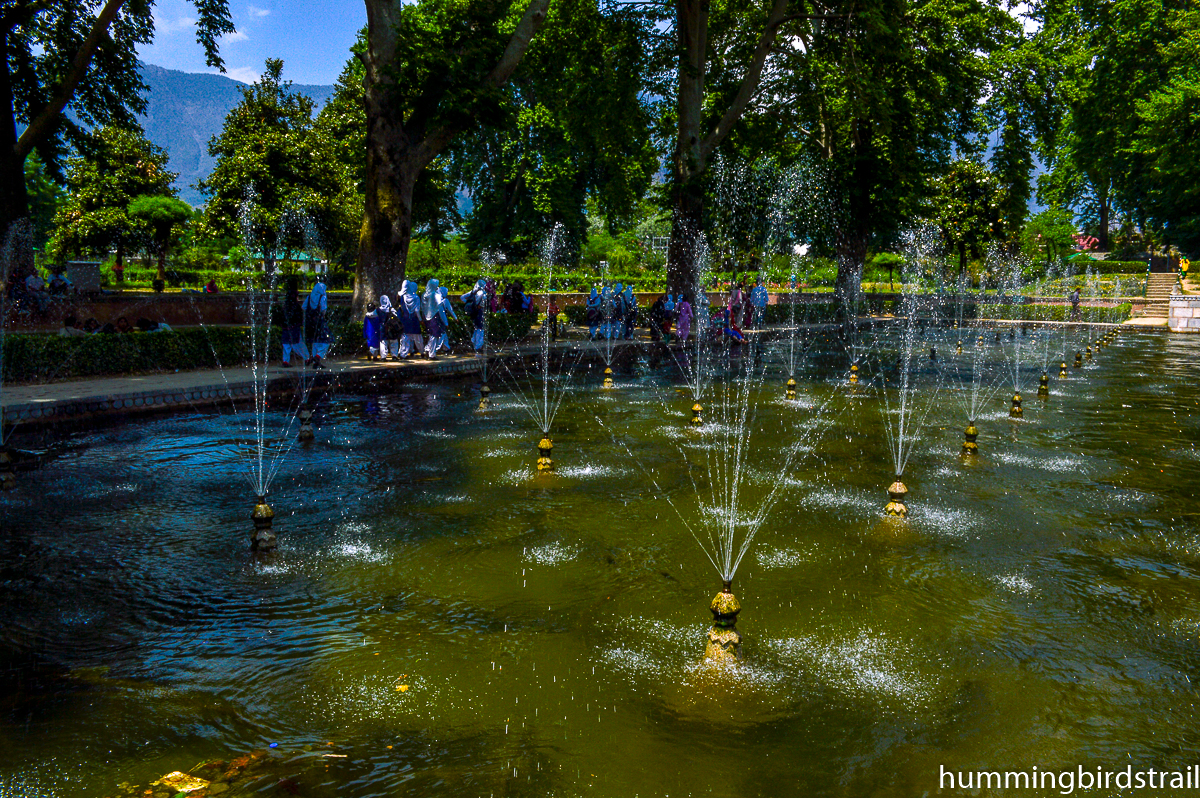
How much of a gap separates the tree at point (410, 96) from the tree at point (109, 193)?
22445 millimetres

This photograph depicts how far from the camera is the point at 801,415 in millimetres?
12398

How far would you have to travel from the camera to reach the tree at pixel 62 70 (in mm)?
18125

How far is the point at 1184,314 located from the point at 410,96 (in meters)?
31.5

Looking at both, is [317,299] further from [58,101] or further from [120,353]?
[58,101]

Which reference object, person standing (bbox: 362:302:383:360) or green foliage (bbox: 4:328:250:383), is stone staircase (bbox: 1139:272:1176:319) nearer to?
person standing (bbox: 362:302:383:360)

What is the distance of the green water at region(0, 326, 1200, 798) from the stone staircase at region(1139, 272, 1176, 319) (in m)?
36.8

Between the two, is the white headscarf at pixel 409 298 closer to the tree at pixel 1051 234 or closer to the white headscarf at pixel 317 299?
the white headscarf at pixel 317 299

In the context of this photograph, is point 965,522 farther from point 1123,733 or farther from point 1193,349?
point 1193,349

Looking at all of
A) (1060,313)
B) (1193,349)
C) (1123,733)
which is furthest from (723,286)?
(1123,733)

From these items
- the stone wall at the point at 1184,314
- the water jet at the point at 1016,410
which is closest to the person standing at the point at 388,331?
the water jet at the point at 1016,410

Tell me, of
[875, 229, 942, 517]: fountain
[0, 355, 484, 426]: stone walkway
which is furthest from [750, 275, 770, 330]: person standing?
[0, 355, 484, 426]: stone walkway

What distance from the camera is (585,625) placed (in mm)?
4895

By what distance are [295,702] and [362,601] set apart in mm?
1240

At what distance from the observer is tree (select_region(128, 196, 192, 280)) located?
3675 centimetres
